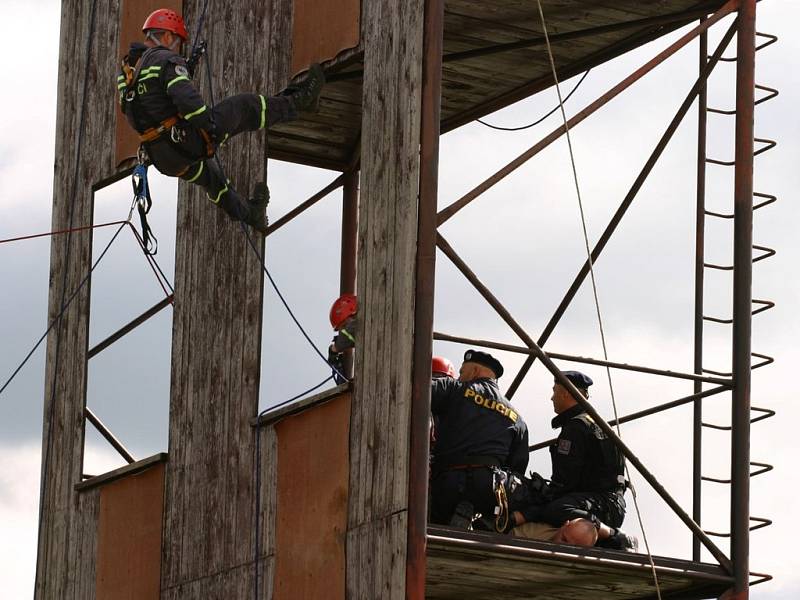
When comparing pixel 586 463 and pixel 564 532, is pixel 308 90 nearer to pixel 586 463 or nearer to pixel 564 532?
pixel 586 463

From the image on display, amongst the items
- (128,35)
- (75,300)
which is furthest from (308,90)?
(75,300)

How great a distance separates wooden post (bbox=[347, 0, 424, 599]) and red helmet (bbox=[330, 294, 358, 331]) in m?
2.00

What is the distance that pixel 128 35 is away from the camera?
70.7ft

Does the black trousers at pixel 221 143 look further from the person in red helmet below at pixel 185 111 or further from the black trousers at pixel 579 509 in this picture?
the black trousers at pixel 579 509

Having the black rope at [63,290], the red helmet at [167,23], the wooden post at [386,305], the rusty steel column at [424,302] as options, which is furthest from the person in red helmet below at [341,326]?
the black rope at [63,290]

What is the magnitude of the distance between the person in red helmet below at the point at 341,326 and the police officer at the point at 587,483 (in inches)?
72.0

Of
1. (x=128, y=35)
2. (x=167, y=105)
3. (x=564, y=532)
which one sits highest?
(x=128, y=35)

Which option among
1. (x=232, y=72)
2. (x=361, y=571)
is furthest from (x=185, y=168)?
(x=361, y=571)

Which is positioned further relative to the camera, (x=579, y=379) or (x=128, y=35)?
(x=128, y=35)

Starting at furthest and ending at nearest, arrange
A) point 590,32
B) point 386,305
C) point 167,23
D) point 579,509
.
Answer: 1. point 590,32
2. point 167,23
3. point 579,509
4. point 386,305

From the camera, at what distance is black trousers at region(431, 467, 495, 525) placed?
16.2m

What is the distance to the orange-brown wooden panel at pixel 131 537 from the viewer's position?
19.4 m

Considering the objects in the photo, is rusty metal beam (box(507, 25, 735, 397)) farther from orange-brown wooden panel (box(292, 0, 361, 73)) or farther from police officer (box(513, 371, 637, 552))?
orange-brown wooden panel (box(292, 0, 361, 73))

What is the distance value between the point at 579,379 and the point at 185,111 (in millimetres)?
3939
